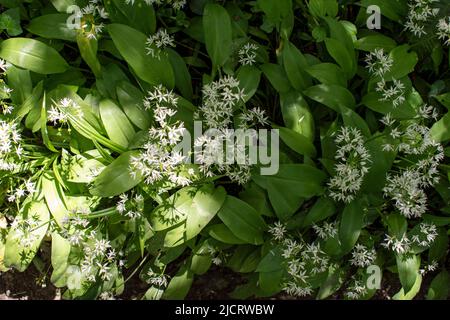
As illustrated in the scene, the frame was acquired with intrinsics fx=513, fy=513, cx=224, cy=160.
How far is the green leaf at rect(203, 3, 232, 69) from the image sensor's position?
3088 millimetres

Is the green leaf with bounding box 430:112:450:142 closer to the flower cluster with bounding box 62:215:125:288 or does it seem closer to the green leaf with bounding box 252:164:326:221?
the green leaf with bounding box 252:164:326:221

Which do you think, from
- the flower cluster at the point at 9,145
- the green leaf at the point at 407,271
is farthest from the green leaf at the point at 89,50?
the green leaf at the point at 407,271

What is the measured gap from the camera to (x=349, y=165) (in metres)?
2.78

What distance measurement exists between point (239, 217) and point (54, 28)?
65.5 inches

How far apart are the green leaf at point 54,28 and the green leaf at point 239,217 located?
4.72ft

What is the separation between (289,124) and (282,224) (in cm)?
60

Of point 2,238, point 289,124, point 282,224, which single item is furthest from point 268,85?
point 2,238

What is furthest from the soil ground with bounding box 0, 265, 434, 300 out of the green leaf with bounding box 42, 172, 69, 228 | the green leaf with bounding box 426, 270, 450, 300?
the green leaf with bounding box 42, 172, 69, 228

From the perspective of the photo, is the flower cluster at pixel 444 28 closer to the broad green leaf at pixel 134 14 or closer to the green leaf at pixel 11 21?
the broad green leaf at pixel 134 14

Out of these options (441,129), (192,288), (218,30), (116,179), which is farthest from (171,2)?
(192,288)

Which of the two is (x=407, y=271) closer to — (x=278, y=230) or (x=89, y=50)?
(x=278, y=230)

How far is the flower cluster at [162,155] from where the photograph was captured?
2750 millimetres

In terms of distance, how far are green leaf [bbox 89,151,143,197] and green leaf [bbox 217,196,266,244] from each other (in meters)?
0.53

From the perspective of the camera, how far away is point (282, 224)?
3.09 meters
